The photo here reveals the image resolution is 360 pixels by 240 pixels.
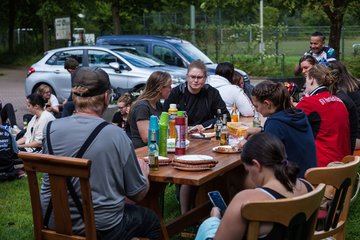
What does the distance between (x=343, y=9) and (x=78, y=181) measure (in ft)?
40.0

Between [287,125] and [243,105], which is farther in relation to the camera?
[243,105]

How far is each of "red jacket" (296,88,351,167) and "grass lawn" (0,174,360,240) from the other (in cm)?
85

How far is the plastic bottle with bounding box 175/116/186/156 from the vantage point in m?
4.76

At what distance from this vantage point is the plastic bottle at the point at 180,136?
476 cm

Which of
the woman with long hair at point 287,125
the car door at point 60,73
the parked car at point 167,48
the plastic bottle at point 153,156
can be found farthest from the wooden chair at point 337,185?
the car door at point 60,73

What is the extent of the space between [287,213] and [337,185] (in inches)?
38.5

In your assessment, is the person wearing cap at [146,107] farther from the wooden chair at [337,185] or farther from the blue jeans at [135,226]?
the wooden chair at [337,185]

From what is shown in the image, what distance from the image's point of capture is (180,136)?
4.82m

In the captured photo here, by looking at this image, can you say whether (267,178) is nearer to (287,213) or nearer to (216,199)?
(287,213)

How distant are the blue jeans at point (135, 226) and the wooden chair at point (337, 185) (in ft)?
3.38

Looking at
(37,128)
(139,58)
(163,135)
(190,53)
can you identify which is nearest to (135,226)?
(163,135)

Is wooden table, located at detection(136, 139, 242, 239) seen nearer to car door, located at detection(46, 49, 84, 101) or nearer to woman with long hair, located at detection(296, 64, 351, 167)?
woman with long hair, located at detection(296, 64, 351, 167)

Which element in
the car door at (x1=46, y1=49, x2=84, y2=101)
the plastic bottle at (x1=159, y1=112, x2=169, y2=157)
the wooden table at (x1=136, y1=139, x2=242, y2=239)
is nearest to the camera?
the wooden table at (x1=136, y1=139, x2=242, y2=239)

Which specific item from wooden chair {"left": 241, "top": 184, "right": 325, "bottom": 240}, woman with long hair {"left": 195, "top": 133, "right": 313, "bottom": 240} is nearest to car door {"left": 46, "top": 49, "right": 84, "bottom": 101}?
woman with long hair {"left": 195, "top": 133, "right": 313, "bottom": 240}
